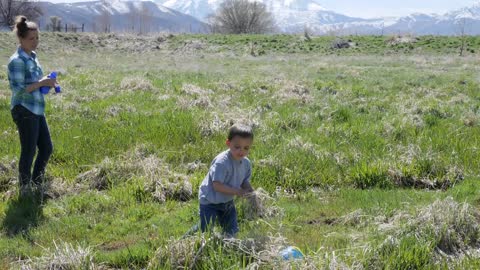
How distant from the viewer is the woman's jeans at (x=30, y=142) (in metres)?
6.05

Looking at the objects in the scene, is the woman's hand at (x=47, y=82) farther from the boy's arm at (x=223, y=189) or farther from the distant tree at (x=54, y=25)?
the distant tree at (x=54, y=25)

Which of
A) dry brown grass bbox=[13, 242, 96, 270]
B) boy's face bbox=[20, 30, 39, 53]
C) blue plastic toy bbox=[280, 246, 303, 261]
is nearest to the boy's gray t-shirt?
blue plastic toy bbox=[280, 246, 303, 261]

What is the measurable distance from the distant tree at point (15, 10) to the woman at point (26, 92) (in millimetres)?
68600

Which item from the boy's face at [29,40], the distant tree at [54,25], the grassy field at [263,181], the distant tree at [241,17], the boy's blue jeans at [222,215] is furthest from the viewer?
the distant tree at [241,17]

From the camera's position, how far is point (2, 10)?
6875 centimetres

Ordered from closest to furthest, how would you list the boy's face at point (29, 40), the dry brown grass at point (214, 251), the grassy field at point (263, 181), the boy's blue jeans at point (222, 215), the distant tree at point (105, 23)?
the dry brown grass at point (214, 251)
the grassy field at point (263, 181)
the boy's blue jeans at point (222, 215)
the boy's face at point (29, 40)
the distant tree at point (105, 23)

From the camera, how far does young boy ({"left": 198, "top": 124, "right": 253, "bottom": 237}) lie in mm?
4484

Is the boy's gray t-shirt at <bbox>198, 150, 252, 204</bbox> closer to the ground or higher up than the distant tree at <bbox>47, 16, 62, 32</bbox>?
closer to the ground

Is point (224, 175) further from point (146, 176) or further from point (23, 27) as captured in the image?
point (23, 27)

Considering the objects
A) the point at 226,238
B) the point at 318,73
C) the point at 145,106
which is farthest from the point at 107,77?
the point at 226,238

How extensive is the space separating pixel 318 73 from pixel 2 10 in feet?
206

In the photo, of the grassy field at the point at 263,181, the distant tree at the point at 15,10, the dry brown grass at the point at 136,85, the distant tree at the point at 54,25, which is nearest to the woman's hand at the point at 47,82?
the grassy field at the point at 263,181

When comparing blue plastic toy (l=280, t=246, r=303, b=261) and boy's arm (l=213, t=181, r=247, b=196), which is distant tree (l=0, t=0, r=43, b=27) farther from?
blue plastic toy (l=280, t=246, r=303, b=261)

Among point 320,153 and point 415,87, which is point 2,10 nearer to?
point 415,87
